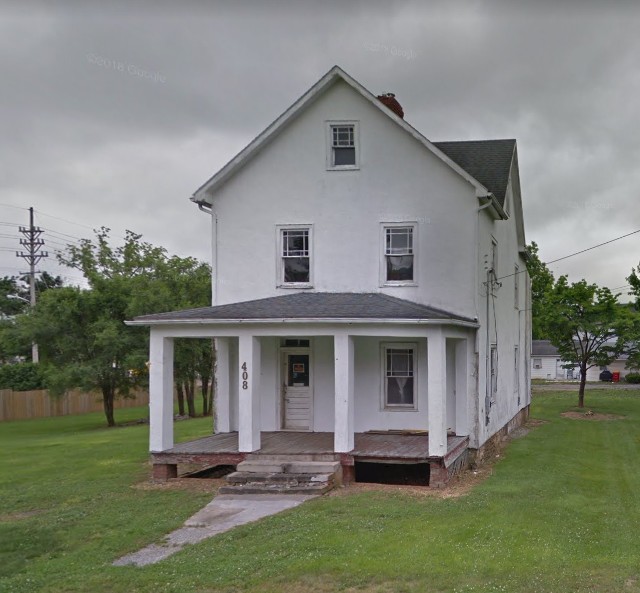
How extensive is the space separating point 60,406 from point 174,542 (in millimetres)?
32945

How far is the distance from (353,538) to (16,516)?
19.1ft

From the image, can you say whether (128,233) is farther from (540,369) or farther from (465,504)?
(540,369)

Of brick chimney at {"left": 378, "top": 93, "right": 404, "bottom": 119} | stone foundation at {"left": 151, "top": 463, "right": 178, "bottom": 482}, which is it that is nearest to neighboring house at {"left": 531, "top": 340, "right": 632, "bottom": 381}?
brick chimney at {"left": 378, "top": 93, "right": 404, "bottom": 119}

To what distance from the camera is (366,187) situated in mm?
15594

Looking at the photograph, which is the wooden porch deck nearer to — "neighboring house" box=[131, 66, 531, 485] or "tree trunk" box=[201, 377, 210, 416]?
"neighboring house" box=[131, 66, 531, 485]

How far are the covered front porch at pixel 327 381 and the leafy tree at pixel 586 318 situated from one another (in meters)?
13.3

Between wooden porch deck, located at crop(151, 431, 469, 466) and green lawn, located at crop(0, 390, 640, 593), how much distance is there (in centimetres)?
98

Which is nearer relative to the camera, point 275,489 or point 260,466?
point 275,489

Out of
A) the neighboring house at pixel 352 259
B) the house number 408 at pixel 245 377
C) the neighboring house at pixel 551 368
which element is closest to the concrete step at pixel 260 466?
the neighboring house at pixel 352 259

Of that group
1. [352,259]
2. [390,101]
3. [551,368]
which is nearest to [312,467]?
[352,259]

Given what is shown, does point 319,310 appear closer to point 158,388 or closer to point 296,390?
point 296,390

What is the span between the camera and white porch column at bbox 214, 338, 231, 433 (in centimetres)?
1616

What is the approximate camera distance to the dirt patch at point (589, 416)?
25.2m

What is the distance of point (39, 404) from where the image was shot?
3812cm
